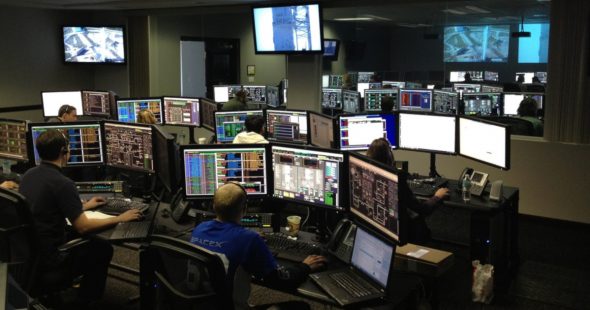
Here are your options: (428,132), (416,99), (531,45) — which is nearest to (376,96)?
(416,99)

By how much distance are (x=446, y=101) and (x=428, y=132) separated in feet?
9.40

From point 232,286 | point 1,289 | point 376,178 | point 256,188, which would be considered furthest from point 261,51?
point 1,289

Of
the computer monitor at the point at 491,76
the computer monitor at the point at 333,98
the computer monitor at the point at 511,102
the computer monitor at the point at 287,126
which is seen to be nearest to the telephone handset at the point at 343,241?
the computer monitor at the point at 287,126

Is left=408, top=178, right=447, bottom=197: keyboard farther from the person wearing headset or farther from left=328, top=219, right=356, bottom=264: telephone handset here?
left=328, top=219, right=356, bottom=264: telephone handset

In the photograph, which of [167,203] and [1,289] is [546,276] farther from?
[1,289]

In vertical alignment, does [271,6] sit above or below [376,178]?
above

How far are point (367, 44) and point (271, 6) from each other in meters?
8.01

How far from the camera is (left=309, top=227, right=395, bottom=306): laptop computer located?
2.45m

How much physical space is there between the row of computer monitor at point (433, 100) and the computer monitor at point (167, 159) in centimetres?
452

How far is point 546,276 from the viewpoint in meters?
4.42

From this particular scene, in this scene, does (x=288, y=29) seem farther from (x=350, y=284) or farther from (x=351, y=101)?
(x=350, y=284)

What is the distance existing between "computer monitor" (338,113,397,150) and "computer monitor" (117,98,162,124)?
2643 millimetres

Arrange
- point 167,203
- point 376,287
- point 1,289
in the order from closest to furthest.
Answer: point 1,289 < point 376,287 < point 167,203

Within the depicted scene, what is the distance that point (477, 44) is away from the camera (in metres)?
10.6
